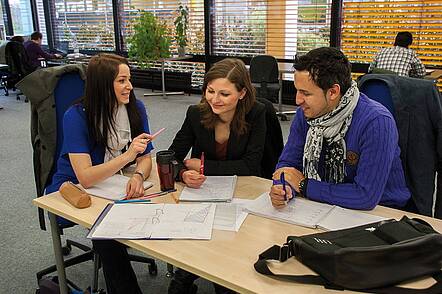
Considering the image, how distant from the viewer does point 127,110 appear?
1982mm

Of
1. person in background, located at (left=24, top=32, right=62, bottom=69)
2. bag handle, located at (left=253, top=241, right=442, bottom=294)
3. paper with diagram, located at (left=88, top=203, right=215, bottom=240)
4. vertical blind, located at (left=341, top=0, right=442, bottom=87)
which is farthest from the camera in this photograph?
person in background, located at (left=24, top=32, right=62, bottom=69)

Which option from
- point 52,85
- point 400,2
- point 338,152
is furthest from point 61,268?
point 400,2

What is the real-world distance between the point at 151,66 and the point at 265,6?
99.2 inches

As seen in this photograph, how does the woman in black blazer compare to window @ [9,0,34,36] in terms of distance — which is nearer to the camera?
the woman in black blazer

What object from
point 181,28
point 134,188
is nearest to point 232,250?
point 134,188

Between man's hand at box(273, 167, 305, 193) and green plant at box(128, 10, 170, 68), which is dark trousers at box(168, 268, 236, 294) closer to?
man's hand at box(273, 167, 305, 193)

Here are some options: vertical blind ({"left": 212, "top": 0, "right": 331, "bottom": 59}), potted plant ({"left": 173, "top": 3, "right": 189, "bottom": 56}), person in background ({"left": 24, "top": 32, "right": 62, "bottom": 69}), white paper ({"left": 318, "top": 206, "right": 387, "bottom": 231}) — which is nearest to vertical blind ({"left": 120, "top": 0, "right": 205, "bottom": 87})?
potted plant ({"left": 173, "top": 3, "right": 189, "bottom": 56})

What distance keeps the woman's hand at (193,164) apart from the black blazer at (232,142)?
30mm

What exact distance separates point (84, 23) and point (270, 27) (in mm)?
4155

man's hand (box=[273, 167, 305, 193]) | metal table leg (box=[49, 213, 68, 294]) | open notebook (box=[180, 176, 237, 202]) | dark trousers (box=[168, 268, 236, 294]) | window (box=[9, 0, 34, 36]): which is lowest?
dark trousers (box=[168, 268, 236, 294])

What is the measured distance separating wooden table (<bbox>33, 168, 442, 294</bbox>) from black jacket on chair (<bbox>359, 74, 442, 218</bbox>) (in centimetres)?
35

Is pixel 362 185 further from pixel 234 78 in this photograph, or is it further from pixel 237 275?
pixel 234 78

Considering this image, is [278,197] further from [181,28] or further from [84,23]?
[84,23]

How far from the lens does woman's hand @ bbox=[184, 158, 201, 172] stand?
1.89 metres
